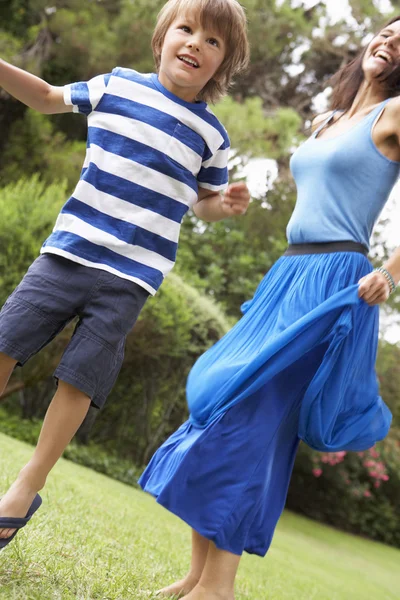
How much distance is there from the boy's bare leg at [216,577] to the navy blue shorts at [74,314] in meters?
0.61

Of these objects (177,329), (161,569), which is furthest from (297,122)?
(161,569)

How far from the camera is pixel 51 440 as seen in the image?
1.99 meters

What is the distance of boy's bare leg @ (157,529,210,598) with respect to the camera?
2402mm

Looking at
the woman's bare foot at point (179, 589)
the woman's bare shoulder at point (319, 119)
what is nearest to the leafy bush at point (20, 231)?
the woman's bare shoulder at point (319, 119)

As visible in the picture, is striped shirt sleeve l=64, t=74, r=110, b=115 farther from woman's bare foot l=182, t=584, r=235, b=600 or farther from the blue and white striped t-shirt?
woman's bare foot l=182, t=584, r=235, b=600

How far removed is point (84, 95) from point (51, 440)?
3.03 ft

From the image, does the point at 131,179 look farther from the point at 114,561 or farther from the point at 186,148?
the point at 114,561

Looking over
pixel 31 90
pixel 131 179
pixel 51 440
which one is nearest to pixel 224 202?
pixel 131 179

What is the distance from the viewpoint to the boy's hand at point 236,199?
2257 millimetres

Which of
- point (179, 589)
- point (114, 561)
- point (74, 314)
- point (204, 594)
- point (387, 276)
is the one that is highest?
point (387, 276)

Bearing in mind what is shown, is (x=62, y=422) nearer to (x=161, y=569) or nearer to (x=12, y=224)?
(x=161, y=569)

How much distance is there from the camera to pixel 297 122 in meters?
10.9

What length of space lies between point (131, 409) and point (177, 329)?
4.51 ft

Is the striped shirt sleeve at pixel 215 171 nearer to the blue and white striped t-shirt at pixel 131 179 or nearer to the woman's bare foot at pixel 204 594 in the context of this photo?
the blue and white striped t-shirt at pixel 131 179
